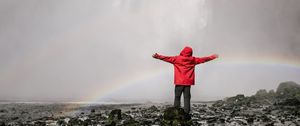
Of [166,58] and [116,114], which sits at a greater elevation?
[166,58]

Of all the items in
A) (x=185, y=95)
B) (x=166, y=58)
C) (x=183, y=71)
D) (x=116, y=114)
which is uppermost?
(x=166, y=58)

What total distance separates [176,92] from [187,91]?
41 cm

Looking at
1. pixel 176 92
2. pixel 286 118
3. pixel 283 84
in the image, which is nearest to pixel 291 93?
pixel 283 84

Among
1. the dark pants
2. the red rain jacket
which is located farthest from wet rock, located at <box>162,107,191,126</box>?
the red rain jacket

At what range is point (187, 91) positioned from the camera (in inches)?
563

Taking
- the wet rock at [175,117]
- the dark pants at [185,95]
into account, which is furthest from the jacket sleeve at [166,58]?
the wet rock at [175,117]

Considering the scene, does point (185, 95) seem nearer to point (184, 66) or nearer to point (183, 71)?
point (183, 71)

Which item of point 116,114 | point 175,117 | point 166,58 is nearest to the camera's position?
point 175,117

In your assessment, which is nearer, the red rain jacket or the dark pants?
the red rain jacket

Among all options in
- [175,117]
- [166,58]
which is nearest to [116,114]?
[166,58]

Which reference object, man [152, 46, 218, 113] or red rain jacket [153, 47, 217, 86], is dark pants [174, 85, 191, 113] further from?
red rain jacket [153, 47, 217, 86]

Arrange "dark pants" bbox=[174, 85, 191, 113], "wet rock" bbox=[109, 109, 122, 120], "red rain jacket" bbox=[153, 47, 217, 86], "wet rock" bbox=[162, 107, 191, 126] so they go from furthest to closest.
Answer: "wet rock" bbox=[109, 109, 122, 120] < "dark pants" bbox=[174, 85, 191, 113] < "red rain jacket" bbox=[153, 47, 217, 86] < "wet rock" bbox=[162, 107, 191, 126]

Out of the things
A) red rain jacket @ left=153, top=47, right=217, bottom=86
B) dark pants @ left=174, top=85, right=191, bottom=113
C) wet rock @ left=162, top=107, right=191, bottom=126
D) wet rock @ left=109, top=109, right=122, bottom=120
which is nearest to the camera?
wet rock @ left=162, top=107, right=191, bottom=126

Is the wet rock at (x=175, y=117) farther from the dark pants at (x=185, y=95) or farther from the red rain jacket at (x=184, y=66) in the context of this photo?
the red rain jacket at (x=184, y=66)
